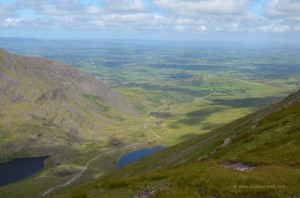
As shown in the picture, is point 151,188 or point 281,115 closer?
point 151,188

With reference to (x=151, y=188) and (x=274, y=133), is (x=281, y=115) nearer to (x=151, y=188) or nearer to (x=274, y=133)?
(x=274, y=133)

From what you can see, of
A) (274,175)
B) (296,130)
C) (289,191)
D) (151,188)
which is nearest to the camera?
(289,191)

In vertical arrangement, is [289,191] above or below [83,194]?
above

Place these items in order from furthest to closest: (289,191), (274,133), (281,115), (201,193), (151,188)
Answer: (281,115) → (274,133) → (151,188) → (201,193) → (289,191)

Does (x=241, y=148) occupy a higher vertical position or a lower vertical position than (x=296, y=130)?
lower

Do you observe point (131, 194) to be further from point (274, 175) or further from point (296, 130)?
point (296, 130)

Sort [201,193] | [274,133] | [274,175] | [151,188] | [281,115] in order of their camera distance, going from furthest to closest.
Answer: [281,115], [274,133], [151,188], [274,175], [201,193]

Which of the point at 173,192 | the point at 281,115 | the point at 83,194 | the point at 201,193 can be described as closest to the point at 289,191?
the point at 201,193

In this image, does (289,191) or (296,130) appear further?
(296,130)

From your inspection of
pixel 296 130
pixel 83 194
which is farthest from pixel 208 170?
pixel 296 130
